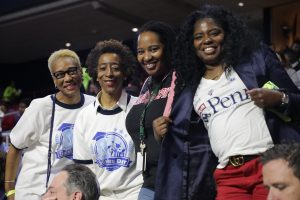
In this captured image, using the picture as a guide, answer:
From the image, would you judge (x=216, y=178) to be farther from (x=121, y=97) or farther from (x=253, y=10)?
(x=253, y=10)

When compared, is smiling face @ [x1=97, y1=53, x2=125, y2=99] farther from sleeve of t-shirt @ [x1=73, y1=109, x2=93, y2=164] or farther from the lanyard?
the lanyard

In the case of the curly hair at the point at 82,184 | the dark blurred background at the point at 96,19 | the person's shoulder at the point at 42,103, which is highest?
the dark blurred background at the point at 96,19

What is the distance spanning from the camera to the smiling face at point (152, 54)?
3.71 meters

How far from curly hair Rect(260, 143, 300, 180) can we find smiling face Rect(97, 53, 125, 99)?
6.56 ft

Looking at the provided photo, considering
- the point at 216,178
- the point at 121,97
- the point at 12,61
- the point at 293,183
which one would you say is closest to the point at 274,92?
the point at 216,178

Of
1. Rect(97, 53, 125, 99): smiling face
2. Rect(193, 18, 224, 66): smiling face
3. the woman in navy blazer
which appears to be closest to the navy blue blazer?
the woman in navy blazer

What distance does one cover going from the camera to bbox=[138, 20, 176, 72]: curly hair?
3744 mm

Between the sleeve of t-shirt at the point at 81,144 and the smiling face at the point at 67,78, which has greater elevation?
→ the smiling face at the point at 67,78

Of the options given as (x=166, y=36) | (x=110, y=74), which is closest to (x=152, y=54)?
(x=166, y=36)

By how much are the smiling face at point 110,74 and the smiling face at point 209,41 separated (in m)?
0.90

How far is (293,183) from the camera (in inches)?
83.4

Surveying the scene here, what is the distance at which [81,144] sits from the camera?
4.12 m

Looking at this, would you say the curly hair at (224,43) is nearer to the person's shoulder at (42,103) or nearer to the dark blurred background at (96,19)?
the person's shoulder at (42,103)

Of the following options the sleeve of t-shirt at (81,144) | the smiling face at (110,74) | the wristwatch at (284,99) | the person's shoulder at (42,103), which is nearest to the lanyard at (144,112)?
the smiling face at (110,74)
